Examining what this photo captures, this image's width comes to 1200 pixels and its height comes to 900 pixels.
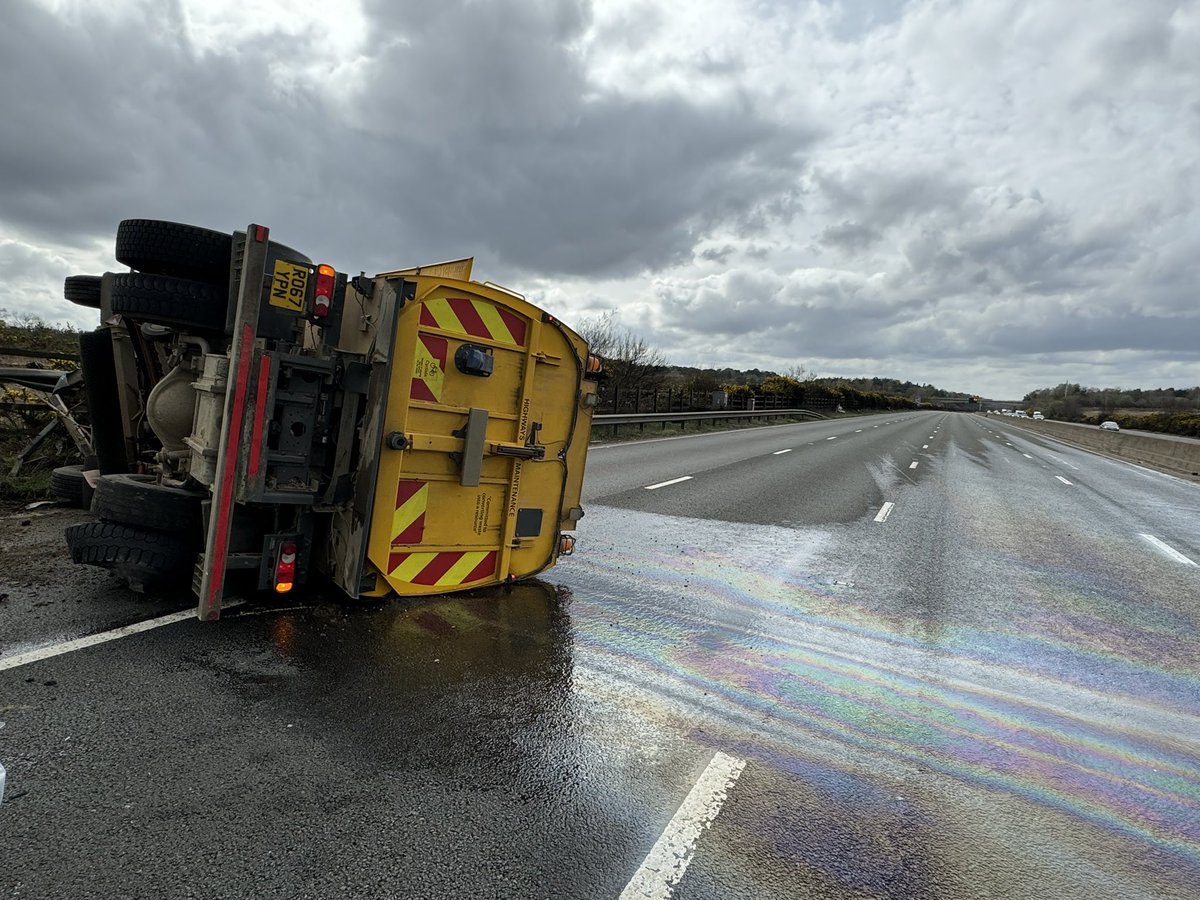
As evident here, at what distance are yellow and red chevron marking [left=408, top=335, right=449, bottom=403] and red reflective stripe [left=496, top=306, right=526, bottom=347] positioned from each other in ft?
1.61

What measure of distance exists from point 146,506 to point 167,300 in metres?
1.31

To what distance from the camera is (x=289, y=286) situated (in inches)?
145

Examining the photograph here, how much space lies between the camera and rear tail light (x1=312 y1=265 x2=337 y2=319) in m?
3.79

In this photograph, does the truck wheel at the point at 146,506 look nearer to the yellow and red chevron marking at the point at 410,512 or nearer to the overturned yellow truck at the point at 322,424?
the overturned yellow truck at the point at 322,424

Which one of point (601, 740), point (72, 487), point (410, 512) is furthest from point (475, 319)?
point (72, 487)

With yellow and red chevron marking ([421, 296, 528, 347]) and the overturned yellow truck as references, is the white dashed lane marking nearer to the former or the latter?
the overturned yellow truck

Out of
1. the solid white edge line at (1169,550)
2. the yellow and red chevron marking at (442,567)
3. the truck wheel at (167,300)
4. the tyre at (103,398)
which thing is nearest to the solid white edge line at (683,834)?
the yellow and red chevron marking at (442,567)

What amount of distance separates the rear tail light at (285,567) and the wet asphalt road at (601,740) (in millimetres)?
256

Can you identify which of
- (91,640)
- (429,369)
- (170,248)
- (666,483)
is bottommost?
(91,640)

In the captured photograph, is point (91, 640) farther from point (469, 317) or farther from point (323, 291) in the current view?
point (469, 317)

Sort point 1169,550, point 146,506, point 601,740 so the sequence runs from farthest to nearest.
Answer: point 1169,550
point 146,506
point 601,740

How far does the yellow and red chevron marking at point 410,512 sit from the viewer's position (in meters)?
4.15

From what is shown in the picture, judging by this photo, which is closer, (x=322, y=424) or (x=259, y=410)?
(x=259, y=410)

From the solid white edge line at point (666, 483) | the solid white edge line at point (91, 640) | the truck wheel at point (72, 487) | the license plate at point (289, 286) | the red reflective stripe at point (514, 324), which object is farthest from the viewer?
the solid white edge line at point (666, 483)
